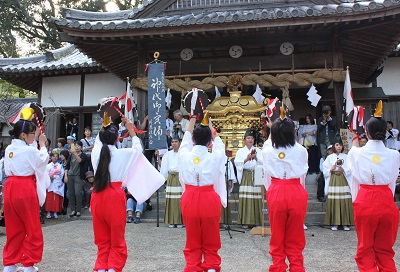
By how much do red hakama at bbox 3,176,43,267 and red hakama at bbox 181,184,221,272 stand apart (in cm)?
183

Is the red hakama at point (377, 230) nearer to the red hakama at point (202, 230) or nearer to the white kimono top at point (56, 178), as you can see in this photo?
the red hakama at point (202, 230)

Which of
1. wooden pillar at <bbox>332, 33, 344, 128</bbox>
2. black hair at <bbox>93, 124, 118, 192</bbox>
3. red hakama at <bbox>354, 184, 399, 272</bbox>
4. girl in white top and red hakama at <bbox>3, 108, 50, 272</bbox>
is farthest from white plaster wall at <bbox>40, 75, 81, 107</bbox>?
red hakama at <bbox>354, 184, 399, 272</bbox>

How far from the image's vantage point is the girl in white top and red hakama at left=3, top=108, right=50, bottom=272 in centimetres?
424

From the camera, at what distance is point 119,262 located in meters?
3.93

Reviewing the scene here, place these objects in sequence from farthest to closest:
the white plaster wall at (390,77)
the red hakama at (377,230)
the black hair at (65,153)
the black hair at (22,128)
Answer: the white plaster wall at (390,77)
the black hair at (65,153)
the black hair at (22,128)
the red hakama at (377,230)

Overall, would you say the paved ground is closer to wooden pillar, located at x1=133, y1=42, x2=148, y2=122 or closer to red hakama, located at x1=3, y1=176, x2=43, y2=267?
red hakama, located at x1=3, y1=176, x2=43, y2=267

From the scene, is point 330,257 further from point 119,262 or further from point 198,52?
point 198,52

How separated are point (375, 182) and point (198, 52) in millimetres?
7636

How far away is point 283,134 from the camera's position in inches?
157

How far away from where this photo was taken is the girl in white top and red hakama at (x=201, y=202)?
3969 millimetres

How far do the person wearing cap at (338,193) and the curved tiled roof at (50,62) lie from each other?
27.1ft

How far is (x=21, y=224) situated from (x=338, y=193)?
5.94m

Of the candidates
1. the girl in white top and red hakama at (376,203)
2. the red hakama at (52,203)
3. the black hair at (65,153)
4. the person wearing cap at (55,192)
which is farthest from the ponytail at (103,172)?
the black hair at (65,153)

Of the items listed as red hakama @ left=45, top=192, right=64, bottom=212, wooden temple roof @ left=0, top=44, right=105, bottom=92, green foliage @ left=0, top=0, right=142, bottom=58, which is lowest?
red hakama @ left=45, top=192, right=64, bottom=212
